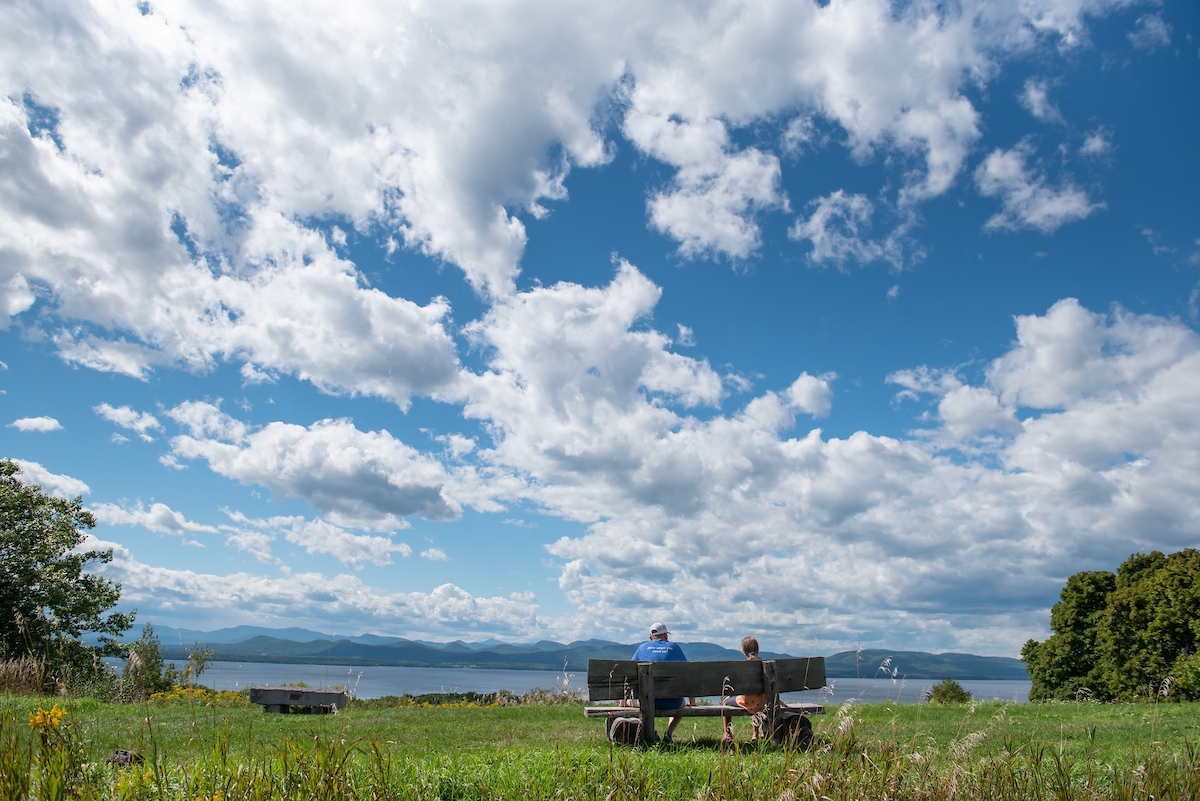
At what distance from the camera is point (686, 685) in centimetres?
747

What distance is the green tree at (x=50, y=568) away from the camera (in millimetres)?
25562

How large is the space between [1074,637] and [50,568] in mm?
45926

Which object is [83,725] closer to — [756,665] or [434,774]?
[434,774]

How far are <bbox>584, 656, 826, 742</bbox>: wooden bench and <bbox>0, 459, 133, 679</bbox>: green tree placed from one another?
26.1 metres

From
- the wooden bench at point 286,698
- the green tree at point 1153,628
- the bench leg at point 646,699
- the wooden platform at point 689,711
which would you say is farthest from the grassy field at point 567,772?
the green tree at point 1153,628

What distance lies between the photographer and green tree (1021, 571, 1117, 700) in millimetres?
33906

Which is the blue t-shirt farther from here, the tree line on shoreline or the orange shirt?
the tree line on shoreline

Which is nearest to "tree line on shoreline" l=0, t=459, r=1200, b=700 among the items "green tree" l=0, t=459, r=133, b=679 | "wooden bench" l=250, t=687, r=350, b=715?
"green tree" l=0, t=459, r=133, b=679

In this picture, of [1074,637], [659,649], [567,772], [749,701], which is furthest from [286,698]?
[1074,637]

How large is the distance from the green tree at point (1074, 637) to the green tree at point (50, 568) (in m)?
42.2

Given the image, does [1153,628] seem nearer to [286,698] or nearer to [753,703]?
[753,703]

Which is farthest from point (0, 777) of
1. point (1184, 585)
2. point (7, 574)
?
point (1184, 585)

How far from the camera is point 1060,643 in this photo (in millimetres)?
35000

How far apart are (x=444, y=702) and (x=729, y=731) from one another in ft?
35.6
